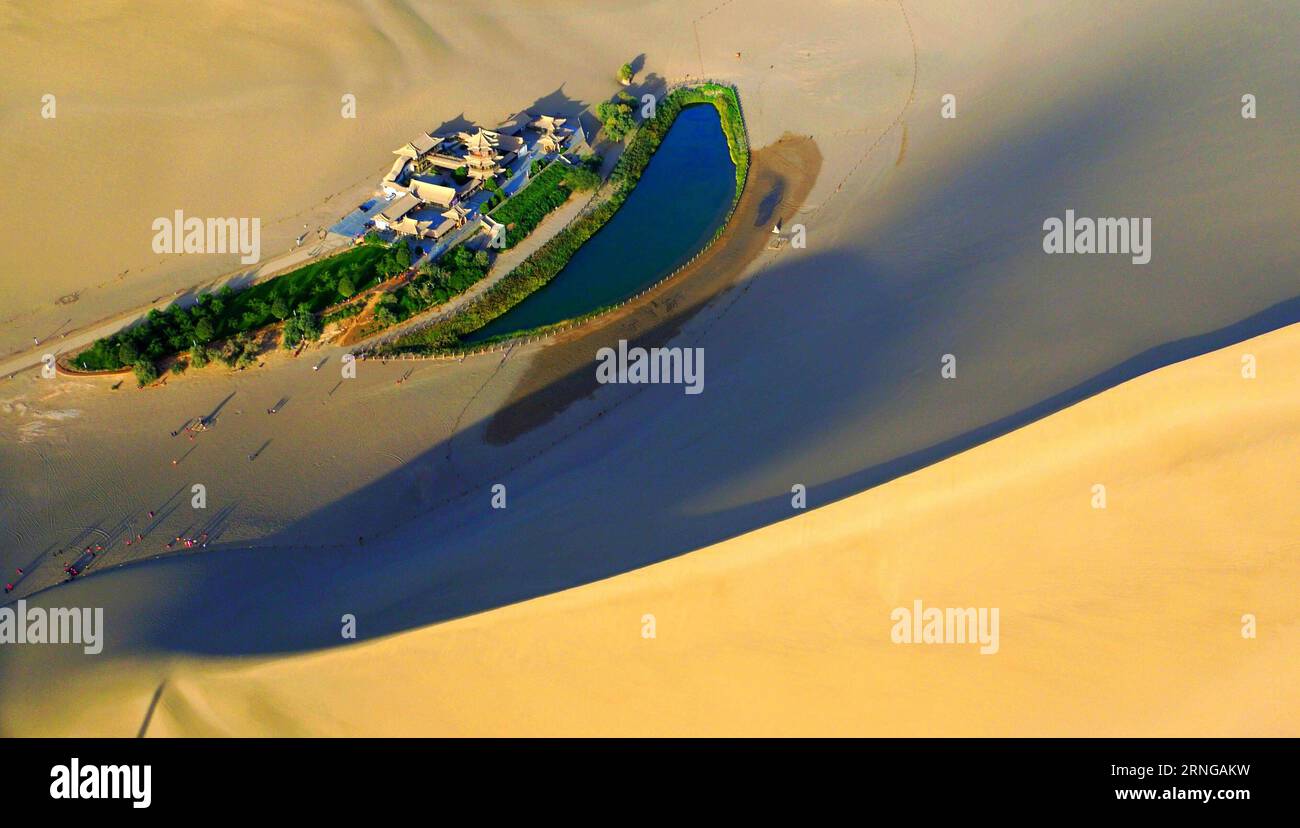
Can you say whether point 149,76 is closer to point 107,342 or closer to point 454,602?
point 107,342

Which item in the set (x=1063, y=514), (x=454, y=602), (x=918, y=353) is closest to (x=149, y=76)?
(x=454, y=602)

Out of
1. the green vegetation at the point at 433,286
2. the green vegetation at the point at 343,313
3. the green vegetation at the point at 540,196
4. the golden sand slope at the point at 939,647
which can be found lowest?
the golden sand slope at the point at 939,647

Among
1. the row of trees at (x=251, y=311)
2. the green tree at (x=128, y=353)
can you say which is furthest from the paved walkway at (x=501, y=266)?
the green tree at (x=128, y=353)

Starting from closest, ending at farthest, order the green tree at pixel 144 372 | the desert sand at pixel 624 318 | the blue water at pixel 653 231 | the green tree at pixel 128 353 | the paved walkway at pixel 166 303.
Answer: the desert sand at pixel 624 318 < the green tree at pixel 144 372 < the green tree at pixel 128 353 < the paved walkway at pixel 166 303 < the blue water at pixel 653 231

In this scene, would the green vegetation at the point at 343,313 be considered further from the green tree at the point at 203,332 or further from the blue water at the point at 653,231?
the blue water at the point at 653,231

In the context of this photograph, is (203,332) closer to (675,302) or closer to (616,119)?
(675,302)

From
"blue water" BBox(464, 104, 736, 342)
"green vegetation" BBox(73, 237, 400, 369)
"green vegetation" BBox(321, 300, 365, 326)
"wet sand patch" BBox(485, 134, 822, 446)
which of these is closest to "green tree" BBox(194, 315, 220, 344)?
"green vegetation" BBox(73, 237, 400, 369)

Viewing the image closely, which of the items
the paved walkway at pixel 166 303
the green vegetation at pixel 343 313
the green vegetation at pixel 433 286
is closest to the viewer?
the paved walkway at pixel 166 303
